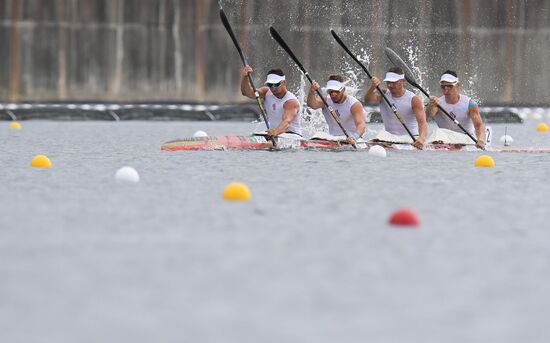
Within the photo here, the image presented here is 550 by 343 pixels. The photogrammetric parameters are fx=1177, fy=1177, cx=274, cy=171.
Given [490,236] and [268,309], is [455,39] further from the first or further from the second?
[268,309]

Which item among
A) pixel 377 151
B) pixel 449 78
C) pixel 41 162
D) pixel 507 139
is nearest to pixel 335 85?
pixel 449 78

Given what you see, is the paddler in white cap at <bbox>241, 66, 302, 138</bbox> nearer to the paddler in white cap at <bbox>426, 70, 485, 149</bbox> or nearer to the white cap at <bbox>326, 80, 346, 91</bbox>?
the white cap at <bbox>326, 80, 346, 91</bbox>

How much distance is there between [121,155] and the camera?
14.5 metres

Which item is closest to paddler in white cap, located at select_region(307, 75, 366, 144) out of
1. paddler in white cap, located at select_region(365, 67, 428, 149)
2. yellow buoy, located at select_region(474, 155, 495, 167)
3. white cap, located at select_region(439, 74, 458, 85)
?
paddler in white cap, located at select_region(365, 67, 428, 149)

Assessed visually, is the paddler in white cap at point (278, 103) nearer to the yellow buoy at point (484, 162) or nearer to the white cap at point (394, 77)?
the white cap at point (394, 77)

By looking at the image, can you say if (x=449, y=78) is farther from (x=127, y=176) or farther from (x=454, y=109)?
(x=127, y=176)

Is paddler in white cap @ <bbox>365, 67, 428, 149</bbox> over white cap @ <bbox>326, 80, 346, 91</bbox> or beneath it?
beneath

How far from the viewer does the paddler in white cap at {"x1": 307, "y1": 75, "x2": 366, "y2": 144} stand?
16312 millimetres

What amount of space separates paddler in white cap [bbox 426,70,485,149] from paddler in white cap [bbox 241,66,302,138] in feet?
6.28

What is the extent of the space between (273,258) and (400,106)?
10.6 metres

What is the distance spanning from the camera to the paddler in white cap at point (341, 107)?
53.5ft

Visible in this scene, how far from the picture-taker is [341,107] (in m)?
16.6

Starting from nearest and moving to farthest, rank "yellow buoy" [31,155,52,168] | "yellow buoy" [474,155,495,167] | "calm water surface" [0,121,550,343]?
"calm water surface" [0,121,550,343]
"yellow buoy" [31,155,52,168]
"yellow buoy" [474,155,495,167]

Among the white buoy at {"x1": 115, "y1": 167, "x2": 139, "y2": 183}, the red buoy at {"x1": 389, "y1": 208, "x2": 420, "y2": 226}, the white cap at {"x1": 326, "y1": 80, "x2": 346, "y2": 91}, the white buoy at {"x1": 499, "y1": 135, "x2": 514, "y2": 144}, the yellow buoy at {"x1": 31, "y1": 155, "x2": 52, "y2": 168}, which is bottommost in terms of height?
the white buoy at {"x1": 499, "y1": 135, "x2": 514, "y2": 144}
